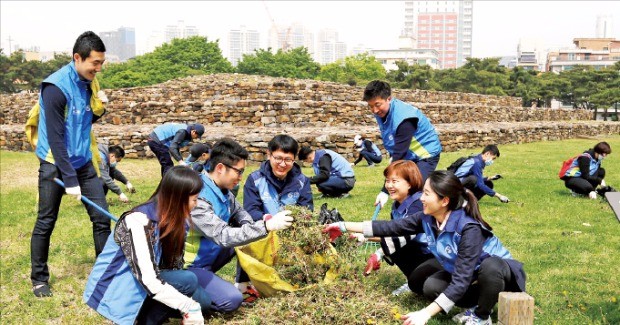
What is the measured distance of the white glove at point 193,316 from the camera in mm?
3299

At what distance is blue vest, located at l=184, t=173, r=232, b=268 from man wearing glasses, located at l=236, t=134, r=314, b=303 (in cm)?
44

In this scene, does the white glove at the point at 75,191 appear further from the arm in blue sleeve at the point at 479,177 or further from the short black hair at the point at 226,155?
the arm in blue sleeve at the point at 479,177

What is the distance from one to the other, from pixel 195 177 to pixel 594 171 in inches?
294

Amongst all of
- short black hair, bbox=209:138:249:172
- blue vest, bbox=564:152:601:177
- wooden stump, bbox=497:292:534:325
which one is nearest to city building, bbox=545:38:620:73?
blue vest, bbox=564:152:601:177

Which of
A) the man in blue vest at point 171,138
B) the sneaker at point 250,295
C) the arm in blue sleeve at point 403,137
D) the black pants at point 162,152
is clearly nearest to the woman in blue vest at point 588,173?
the arm in blue sleeve at point 403,137

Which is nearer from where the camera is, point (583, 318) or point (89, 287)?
point (89, 287)

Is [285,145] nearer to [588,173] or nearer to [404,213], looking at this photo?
[404,213]

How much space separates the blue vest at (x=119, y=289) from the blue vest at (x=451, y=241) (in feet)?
5.80

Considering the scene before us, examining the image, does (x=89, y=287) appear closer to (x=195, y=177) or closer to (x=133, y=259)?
(x=133, y=259)

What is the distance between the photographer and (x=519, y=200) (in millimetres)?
8695

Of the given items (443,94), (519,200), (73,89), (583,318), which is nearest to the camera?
(583,318)

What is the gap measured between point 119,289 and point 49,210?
5.41 ft

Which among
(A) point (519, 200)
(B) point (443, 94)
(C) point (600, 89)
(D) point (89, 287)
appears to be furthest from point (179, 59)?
(D) point (89, 287)

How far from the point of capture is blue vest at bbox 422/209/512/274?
3607 millimetres
